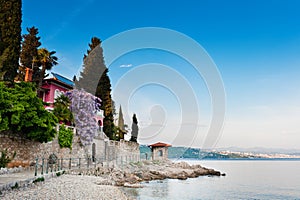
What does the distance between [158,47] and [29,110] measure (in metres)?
11.2

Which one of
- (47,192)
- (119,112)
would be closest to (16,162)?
(47,192)

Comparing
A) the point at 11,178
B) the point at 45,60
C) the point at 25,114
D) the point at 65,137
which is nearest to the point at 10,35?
the point at 45,60

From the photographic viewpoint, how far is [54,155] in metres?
16.8

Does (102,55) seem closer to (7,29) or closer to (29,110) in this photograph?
(7,29)

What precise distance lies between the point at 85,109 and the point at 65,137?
297 inches

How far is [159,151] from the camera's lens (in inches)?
1543

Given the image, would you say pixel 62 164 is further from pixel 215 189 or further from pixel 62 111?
pixel 215 189

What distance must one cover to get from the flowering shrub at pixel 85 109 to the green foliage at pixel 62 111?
1264 mm

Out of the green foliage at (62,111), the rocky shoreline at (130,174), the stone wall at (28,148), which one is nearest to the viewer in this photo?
the stone wall at (28,148)

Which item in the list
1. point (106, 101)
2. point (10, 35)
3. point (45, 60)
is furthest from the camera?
point (106, 101)

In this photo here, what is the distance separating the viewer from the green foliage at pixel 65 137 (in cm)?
1807

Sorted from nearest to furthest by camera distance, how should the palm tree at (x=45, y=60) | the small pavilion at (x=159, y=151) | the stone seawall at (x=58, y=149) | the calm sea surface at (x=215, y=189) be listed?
the stone seawall at (x=58, y=149), the calm sea surface at (x=215, y=189), the palm tree at (x=45, y=60), the small pavilion at (x=159, y=151)

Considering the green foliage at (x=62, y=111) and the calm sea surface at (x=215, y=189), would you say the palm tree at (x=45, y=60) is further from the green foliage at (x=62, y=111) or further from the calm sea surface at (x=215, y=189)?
the calm sea surface at (x=215, y=189)

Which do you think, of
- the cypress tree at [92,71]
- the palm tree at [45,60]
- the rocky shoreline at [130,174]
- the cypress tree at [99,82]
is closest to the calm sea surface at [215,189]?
the rocky shoreline at [130,174]
